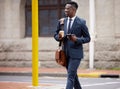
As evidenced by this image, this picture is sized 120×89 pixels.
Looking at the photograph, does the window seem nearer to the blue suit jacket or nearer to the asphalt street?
the asphalt street

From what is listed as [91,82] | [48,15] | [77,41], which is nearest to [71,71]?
[77,41]

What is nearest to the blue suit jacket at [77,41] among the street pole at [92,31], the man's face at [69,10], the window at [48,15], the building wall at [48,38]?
the man's face at [69,10]

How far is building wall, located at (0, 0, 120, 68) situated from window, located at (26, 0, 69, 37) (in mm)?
304

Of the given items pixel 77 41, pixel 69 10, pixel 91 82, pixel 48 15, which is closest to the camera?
pixel 77 41

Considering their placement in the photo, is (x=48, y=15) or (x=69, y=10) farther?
(x=48, y=15)

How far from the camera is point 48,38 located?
21.4m

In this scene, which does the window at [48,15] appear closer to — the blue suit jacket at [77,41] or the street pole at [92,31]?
the street pole at [92,31]

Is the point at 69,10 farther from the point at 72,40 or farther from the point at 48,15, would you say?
the point at 48,15

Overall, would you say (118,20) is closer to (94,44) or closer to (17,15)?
(94,44)

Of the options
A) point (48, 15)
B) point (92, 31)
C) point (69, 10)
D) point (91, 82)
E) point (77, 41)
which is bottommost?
point (91, 82)

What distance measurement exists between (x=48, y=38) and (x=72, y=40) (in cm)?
1383

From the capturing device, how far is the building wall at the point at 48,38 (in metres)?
20.0

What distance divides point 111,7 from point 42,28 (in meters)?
3.77

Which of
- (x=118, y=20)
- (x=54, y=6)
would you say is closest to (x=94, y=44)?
(x=118, y=20)
